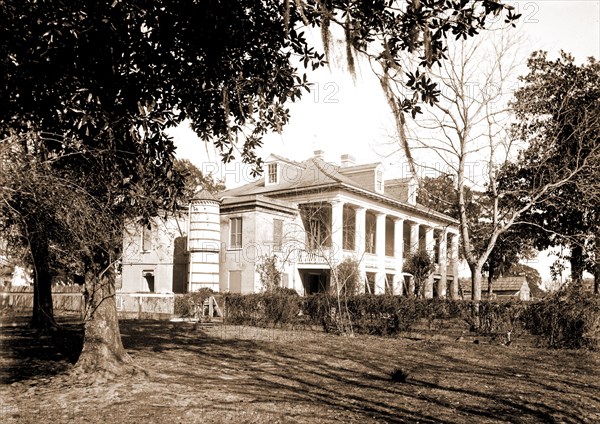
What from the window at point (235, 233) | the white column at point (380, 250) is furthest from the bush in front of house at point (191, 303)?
the white column at point (380, 250)

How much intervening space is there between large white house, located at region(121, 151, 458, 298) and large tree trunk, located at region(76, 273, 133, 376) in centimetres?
1724

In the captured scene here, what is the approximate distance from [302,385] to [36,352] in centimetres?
797

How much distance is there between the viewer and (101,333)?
33.3ft

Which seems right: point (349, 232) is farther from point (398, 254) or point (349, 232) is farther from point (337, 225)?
point (398, 254)

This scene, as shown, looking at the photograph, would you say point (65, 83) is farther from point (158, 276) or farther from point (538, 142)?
point (158, 276)

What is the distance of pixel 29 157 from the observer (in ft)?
22.8

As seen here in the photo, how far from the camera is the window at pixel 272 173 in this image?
36591mm

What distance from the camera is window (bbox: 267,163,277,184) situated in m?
36.6

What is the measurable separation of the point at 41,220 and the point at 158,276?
90.5 feet

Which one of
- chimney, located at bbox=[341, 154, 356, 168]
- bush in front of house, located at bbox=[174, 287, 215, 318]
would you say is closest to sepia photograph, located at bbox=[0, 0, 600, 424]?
bush in front of house, located at bbox=[174, 287, 215, 318]

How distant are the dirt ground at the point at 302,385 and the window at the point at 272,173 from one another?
2163 centimetres

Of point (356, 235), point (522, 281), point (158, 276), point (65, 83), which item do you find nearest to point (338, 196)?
point (356, 235)

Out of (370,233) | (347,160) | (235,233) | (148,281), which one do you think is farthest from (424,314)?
(347,160)

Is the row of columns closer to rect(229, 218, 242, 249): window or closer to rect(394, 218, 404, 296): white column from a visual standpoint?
rect(394, 218, 404, 296): white column
